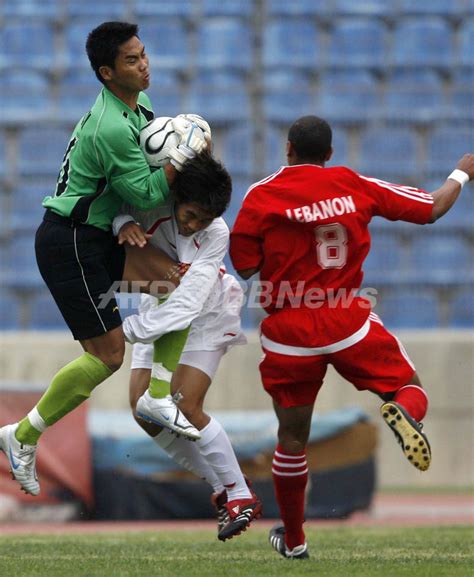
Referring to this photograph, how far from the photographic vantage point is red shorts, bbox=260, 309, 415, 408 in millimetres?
5238

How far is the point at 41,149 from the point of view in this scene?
43.3ft

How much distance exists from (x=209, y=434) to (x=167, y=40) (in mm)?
8618

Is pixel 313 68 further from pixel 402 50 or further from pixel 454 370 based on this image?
pixel 454 370

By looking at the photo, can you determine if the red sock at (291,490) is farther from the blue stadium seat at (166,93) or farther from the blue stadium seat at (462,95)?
the blue stadium seat at (462,95)

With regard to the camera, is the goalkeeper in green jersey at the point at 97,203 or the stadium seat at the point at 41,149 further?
the stadium seat at the point at 41,149

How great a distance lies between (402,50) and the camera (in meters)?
13.7

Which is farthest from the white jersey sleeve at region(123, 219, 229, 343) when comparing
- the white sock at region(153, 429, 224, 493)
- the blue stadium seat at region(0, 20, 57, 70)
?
the blue stadium seat at region(0, 20, 57, 70)

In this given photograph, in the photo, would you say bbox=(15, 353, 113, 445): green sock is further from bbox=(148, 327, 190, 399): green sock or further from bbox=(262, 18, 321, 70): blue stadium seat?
bbox=(262, 18, 321, 70): blue stadium seat

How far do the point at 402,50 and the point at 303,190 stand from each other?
8963 mm

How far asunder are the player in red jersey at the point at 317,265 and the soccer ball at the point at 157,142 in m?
0.41

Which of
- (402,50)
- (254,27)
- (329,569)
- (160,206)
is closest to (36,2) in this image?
(254,27)

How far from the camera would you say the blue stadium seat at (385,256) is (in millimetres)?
12648

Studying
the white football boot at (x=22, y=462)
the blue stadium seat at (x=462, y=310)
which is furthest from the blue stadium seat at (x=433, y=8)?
the white football boot at (x=22, y=462)

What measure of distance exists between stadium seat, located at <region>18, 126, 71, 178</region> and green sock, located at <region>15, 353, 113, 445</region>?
785 cm
